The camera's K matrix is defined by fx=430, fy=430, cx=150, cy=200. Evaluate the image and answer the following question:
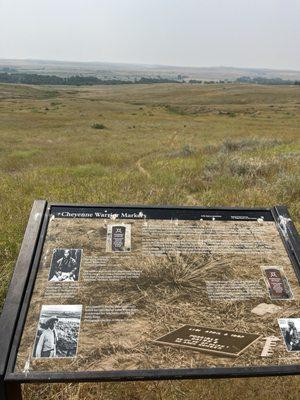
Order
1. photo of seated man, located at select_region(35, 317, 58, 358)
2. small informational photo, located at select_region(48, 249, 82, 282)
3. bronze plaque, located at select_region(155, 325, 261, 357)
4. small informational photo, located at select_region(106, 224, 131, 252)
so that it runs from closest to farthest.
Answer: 1. photo of seated man, located at select_region(35, 317, 58, 358)
2. bronze plaque, located at select_region(155, 325, 261, 357)
3. small informational photo, located at select_region(48, 249, 82, 282)
4. small informational photo, located at select_region(106, 224, 131, 252)

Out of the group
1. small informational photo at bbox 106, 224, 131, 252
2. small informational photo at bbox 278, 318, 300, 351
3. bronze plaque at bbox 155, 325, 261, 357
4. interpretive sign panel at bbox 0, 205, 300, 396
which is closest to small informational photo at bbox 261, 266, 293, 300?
interpretive sign panel at bbox 0, 205, 300, 396

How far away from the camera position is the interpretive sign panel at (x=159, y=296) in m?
2.69

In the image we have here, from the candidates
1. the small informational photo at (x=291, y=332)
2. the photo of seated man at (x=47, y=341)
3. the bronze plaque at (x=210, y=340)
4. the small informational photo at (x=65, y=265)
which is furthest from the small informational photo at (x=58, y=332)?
the small informational photo at (x=291, y=332)

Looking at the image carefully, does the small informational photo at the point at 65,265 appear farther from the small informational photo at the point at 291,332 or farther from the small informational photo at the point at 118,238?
the small informational photo at the point at 291,332

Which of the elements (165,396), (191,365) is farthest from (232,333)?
(165,396)

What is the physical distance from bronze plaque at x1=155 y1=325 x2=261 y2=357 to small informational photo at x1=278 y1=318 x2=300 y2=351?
0.20 metres

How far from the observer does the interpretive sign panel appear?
8.84 ft

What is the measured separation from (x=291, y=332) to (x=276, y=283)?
47 centimetres

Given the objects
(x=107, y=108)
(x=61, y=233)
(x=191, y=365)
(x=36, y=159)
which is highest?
(x=61, y=233)

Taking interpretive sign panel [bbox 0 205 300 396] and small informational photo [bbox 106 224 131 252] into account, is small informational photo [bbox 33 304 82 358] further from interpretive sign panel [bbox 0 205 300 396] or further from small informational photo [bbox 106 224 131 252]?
small informational photo [bbox 106 224 131 252]

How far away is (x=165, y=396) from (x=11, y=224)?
3.45 meters

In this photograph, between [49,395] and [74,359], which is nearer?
[74,359]

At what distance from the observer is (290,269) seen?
3492mm

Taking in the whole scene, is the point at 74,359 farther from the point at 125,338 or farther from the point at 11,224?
the point at 11,224
